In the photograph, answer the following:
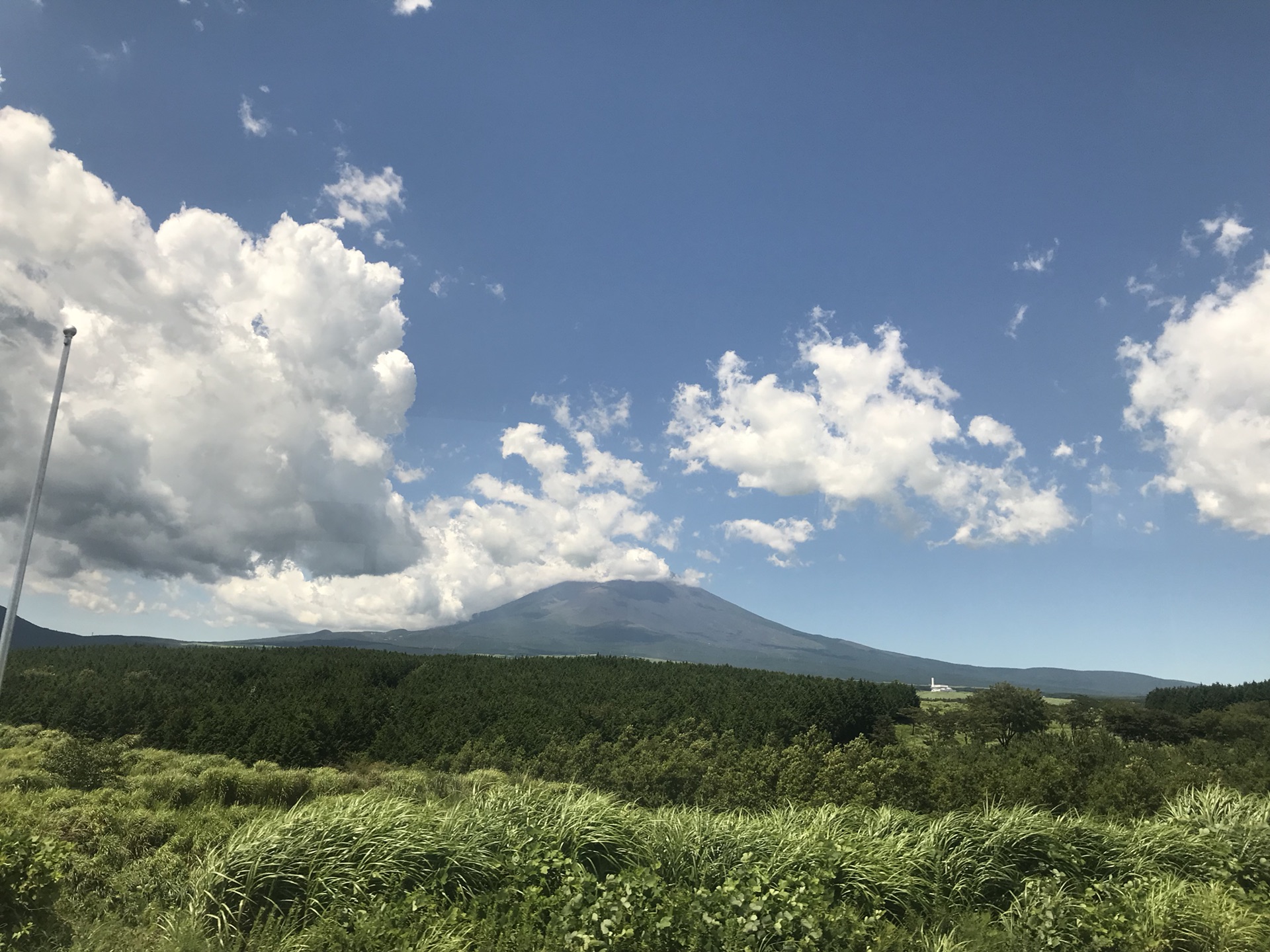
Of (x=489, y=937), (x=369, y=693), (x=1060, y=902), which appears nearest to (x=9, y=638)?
(x=489, y=937)

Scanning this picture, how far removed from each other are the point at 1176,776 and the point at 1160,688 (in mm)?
77215

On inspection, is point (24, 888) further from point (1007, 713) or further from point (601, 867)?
point (1007, 713)

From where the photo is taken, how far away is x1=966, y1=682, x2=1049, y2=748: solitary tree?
4419cm

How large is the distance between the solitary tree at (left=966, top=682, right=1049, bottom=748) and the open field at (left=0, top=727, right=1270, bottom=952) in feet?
126

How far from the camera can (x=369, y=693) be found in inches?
1810

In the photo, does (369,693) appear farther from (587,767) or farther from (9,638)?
(9,638)

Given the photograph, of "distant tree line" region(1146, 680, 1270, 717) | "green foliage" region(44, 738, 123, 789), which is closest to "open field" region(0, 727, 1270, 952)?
"green foliage" region(44, 738, 123, 789)

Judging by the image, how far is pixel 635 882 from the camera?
21.5ft

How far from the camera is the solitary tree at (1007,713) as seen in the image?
145 ft

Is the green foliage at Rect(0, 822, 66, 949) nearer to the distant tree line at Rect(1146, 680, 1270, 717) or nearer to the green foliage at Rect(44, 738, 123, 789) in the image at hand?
the green foliage at Rect(44, 738, 123, 789)

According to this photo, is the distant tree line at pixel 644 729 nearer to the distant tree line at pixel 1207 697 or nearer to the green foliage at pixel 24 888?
the distant tree line at pixel 1207 697

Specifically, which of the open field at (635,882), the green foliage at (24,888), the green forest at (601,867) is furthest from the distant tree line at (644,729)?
the green foliage at (24,888)

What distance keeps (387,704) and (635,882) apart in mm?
42813

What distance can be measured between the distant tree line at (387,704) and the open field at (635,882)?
27957 millimetres
